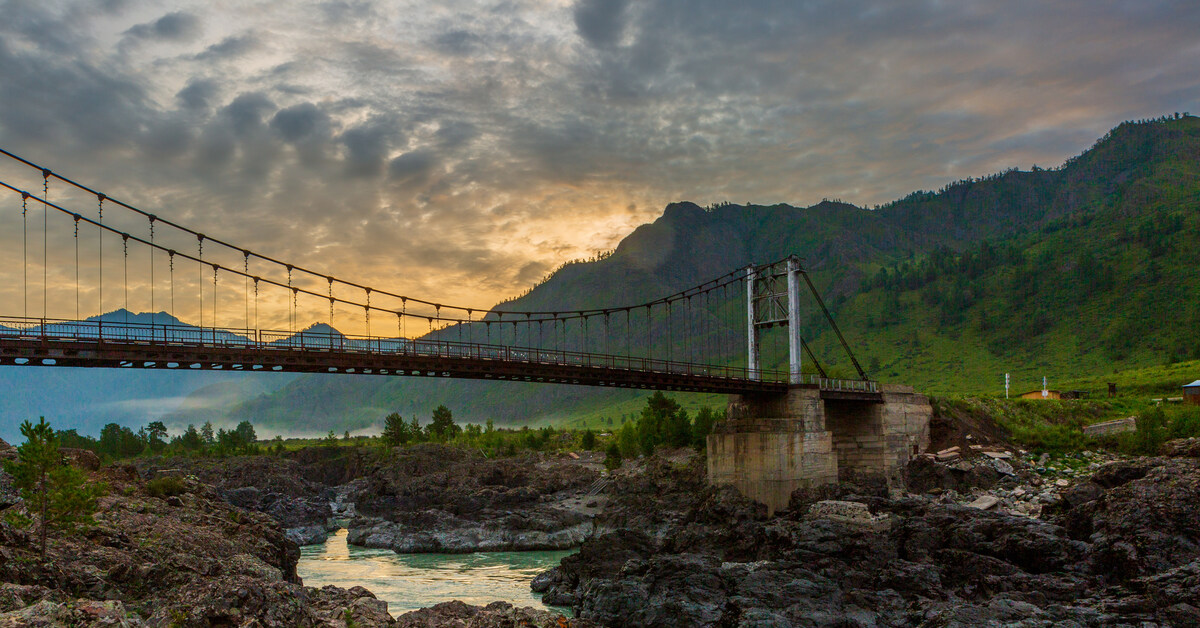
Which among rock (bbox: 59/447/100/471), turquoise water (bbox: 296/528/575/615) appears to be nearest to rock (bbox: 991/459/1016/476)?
turquoise water (bbox: 296/528/575/615)

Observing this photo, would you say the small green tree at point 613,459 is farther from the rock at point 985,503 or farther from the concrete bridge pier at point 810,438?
the rock at point 985,503

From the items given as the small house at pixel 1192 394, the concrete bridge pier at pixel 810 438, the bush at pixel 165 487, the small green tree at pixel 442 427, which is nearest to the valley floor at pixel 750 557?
the bush at pixel 165 487

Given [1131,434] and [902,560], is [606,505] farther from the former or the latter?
[1131,434]

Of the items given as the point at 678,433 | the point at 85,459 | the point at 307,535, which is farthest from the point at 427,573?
the point at 678,433

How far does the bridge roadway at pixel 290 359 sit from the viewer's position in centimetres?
3634

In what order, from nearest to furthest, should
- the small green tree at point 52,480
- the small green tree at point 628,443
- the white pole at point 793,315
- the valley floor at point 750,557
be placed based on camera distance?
the valley floor at point 750,557 < the small green tree at point 52,480 < the white pole at point 793,315 < the small green tree at point 628,443

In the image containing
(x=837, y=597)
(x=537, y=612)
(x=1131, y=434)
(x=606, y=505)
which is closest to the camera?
(x=537, y=612)

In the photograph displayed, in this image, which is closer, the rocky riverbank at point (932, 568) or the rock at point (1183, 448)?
the rocky riverbank at point (932, 568)

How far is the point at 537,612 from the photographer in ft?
87.3

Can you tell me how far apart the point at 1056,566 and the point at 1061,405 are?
44536 millimetres

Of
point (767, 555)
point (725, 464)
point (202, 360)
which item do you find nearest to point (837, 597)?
point (767, 555)

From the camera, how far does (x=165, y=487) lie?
129ft

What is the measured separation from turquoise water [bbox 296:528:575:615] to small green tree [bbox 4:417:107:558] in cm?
1352

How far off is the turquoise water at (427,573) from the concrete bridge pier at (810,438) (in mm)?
13710
